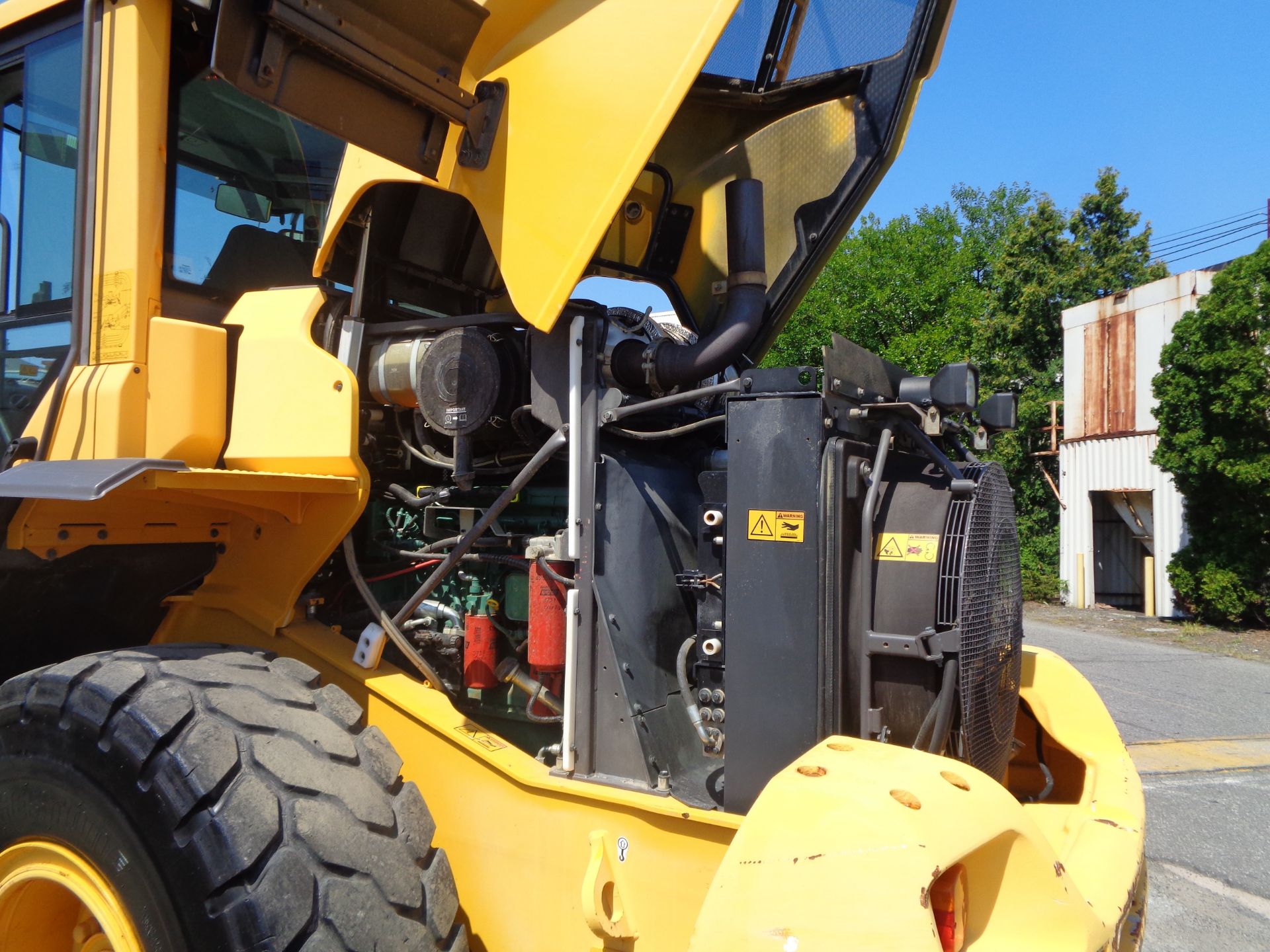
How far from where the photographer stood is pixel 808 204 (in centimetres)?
358

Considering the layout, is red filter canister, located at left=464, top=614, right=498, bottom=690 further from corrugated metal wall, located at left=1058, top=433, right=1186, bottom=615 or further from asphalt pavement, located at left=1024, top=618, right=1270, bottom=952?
corrugated metal wall, located at left=1058, top=433, right=1186, bottom=615

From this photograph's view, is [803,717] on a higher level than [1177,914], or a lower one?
higher

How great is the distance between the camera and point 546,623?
2.62m

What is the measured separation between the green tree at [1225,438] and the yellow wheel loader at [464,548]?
16.2m

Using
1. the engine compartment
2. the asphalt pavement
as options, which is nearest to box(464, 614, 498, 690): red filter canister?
the engine compartment

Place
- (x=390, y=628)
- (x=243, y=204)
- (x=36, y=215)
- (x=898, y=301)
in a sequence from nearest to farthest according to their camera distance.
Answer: (x=390, y=628)
(x=36, y=215)
(x=243, y=204)
(x=898, y=301)

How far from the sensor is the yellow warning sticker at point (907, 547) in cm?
228

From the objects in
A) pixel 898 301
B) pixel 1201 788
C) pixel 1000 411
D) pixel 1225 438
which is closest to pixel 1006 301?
pixel 898 301

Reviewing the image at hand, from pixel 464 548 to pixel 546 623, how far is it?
34cm

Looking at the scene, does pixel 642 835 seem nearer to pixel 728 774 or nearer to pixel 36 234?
pixel 728 774

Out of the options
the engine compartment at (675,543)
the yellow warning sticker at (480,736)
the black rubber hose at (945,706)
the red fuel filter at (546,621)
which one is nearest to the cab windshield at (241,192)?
the engine compartment at (675,543)

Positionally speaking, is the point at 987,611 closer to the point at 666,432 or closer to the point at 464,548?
the point at 666,432

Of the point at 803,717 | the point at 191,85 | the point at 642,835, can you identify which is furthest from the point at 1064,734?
the point at 191,85

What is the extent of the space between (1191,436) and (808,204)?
16798 millimetres
